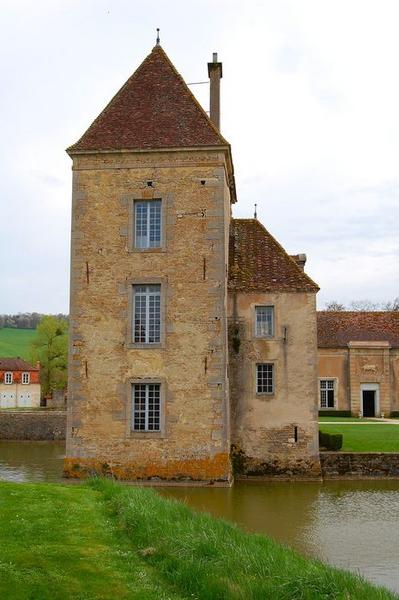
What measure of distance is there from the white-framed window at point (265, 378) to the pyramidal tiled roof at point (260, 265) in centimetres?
208

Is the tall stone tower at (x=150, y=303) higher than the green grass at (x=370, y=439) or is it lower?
higher

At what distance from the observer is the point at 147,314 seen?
17.6 meters

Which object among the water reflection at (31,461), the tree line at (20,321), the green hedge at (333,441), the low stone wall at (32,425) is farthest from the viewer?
the tree line at (20,321)

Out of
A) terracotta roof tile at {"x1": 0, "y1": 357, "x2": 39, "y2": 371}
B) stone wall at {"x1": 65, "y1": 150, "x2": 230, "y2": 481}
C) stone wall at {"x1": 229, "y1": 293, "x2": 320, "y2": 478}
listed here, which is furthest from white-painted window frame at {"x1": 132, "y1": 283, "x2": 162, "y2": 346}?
terracotta roof tile at {"x1": 0, "y1": 357, "x2": 39, "y2": 371}

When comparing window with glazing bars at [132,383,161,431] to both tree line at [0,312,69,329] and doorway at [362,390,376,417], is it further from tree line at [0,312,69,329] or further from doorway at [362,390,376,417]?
tree line at [0,312,69,329]

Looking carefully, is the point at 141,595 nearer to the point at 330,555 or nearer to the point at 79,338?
the point at 330,555

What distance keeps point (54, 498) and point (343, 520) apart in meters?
5.23

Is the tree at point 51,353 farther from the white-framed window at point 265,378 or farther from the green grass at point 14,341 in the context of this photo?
the white-framed window at point 265,378

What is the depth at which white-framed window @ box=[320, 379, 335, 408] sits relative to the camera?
38362 millimetres

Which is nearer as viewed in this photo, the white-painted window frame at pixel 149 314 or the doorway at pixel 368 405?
the white-painted window frame at pixel 149 314

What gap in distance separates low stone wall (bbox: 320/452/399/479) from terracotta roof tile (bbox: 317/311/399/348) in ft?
66.1

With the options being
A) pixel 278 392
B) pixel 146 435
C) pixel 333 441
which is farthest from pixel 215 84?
pixel 333 441

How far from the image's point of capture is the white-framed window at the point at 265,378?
18.4 meters

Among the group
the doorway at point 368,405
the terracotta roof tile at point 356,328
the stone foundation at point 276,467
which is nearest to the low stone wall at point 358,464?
the stone foundation at point 276,467
